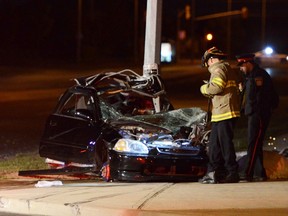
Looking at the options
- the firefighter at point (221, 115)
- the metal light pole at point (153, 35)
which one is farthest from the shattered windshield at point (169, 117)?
the metal light pole at point (153, 35)

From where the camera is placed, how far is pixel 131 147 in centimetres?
886

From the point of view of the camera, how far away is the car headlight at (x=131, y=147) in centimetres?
885

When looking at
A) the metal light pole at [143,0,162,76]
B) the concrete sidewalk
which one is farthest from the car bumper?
the metal light pole at [143,0,162,76]

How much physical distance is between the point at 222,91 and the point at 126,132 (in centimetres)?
152

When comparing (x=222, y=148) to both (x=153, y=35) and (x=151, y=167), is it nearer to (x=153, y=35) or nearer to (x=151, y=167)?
Answer: (x=151, y=167)

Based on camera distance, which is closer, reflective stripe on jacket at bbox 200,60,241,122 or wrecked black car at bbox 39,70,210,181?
reflective stripe on jacket at bbox 200,60,241,122

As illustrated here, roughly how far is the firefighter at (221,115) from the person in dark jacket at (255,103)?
157 mm

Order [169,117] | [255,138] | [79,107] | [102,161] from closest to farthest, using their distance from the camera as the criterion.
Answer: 1. [255,138]
2. [102,161]
3. [169,117]
4. [79,107]

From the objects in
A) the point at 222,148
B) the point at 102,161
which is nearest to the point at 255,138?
the point at 222,148

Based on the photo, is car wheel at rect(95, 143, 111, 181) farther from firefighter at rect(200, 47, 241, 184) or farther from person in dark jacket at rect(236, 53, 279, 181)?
person in dark jacket at rect(236, 53, 279, 181)

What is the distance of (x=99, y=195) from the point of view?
812cm

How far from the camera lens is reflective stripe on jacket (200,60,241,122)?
864cm

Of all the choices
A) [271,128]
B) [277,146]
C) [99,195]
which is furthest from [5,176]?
[271,128]

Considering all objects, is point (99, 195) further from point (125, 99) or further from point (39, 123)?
point (39, 123)
